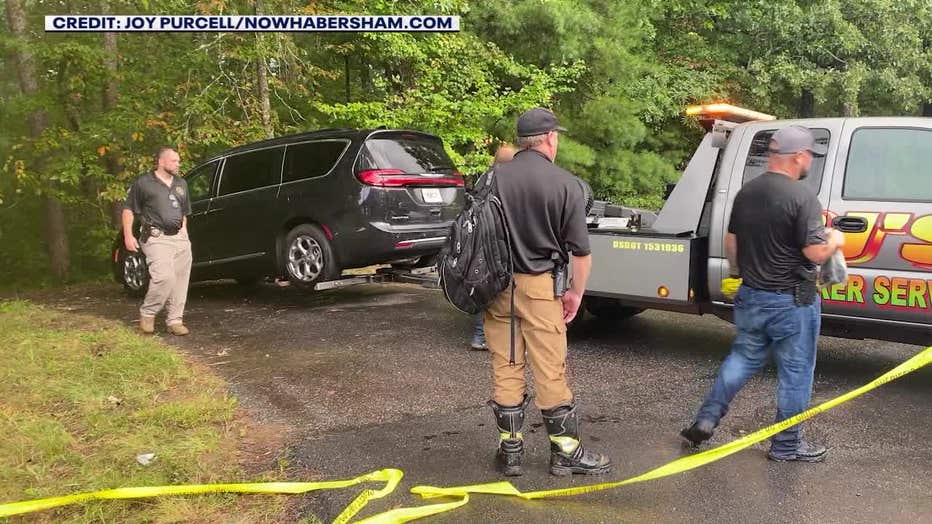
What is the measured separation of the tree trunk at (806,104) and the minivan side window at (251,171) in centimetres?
1340

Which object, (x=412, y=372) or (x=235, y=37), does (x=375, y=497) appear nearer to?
(x=412, y=372)

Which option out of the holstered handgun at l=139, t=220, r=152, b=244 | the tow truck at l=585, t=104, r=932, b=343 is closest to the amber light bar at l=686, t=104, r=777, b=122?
the tow truck at l=585, t=104, r=932, b=343

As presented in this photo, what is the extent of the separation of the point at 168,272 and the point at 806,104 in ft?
51.1

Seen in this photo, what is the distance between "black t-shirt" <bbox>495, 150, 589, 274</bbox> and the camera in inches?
131

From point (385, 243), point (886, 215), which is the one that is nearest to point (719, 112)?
point (886, 215)

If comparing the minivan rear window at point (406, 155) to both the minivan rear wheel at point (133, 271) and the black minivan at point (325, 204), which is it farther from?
the minivan rear wheel at point (133, 271)

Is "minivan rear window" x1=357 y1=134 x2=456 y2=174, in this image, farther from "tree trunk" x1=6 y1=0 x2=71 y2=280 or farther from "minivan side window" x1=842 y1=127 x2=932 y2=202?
"tree trunk" x1=6 y1=0 x2=71 y2=280

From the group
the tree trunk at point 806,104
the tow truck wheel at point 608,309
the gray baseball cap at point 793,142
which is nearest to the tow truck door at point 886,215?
the gray baseball cap at point 793,142

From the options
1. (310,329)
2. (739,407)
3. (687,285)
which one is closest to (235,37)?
(310,329)

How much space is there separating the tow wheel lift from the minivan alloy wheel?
211 mm

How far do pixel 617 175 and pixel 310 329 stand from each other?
9173mm

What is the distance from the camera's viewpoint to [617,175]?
47.9ft

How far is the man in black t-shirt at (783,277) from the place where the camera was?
11.2ft

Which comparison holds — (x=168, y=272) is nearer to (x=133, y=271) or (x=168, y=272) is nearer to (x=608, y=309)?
(x=133, y=271)
